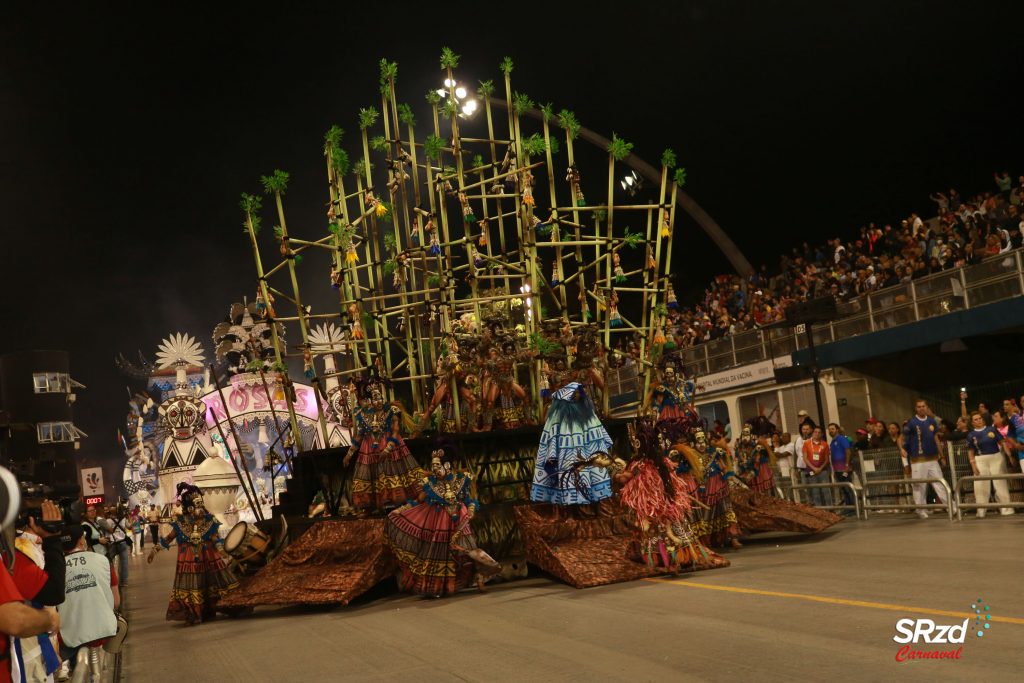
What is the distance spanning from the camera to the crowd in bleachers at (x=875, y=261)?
2143 centimetres

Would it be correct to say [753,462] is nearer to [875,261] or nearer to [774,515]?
[774,515]

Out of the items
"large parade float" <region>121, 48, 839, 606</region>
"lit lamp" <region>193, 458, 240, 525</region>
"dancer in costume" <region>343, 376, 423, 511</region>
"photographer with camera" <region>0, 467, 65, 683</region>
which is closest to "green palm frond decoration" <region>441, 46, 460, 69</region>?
"large parade float" <region>121, 48, 839, 606</region>

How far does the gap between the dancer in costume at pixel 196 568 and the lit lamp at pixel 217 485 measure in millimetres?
20288

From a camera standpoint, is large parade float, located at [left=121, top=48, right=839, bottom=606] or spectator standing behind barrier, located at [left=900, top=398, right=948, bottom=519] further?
Result: spectator standing behind barrier, located at [left=900, top=398, right=948, bottom=519]

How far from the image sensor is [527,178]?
15039 millimetres

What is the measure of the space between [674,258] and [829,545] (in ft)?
91.8

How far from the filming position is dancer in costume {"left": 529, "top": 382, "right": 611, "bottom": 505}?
41.3 ft

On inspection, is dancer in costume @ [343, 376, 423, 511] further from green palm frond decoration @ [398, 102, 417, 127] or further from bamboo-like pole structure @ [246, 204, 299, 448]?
green palm frond decoration @ [398, 102, 417, 127]

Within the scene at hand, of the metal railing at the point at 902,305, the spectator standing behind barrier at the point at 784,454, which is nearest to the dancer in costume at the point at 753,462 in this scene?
the spectator standing behind barrier at the point at 784,454

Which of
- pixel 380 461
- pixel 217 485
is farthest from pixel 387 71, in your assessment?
pixel 217 485

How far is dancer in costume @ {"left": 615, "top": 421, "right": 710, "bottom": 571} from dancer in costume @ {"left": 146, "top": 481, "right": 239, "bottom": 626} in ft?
17.2

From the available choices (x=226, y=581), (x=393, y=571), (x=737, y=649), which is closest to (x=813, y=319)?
(x=393, y=571)

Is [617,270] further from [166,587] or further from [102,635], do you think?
[166,587]

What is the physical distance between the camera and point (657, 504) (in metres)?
11.8
